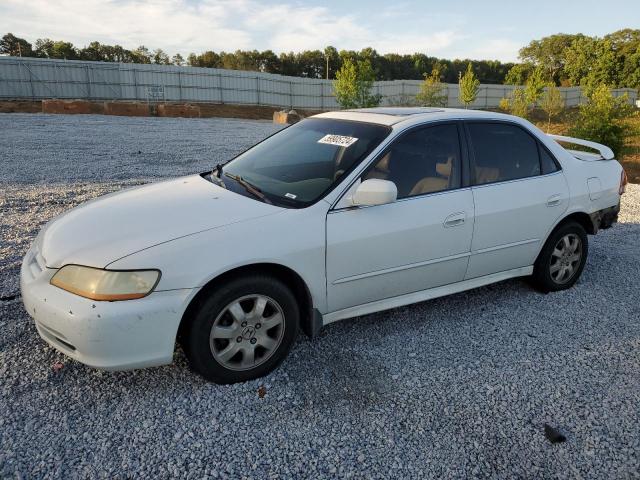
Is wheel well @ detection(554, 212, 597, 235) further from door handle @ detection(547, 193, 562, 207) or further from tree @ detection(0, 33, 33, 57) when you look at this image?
tree @ detection(0, 33, 33, 57)

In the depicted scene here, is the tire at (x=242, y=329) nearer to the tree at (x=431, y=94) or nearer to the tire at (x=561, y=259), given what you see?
the tire at (x=561, y=259)

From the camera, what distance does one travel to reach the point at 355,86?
3447 centimetres

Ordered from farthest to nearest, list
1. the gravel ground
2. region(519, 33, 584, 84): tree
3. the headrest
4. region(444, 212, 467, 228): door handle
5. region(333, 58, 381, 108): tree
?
region(519, 33, 584, 84): tree → region(333, 58, 381, 108): tree → the headrest → region(444, 212, 467, 228): door handle → the gravel ground

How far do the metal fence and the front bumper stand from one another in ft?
119

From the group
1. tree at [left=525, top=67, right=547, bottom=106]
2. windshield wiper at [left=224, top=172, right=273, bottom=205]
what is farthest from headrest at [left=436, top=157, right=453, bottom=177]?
tree at [left=525, top=67, right=547, bottom=106]

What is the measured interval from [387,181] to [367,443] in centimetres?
156

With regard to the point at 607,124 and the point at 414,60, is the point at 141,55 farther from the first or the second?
the point at 607,124

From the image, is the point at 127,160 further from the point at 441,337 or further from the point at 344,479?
the point at 344,479

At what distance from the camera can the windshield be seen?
3.31 m

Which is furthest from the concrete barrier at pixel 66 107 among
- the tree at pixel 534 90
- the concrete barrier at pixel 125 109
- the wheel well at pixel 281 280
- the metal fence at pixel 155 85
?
the tree at pixel 534 90

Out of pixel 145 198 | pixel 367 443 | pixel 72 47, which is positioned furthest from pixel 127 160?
pixel 72 47

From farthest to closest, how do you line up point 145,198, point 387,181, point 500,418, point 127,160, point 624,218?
1. point 127,160
2. point 624,218
3. point 145,198
4. point 387,181
5. point 500,418

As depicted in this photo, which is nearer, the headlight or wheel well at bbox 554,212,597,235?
the headlight

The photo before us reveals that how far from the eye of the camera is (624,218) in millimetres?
7242
